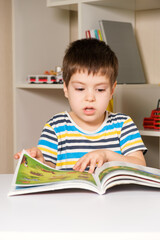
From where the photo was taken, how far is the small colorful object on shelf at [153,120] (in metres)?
1.68

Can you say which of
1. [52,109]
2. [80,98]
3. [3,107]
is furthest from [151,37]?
[80,98]

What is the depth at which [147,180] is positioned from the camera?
0.72 meters

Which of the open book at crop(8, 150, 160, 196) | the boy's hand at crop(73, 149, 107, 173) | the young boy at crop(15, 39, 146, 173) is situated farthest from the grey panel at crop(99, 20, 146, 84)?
the open book at crop(8, 150, 160, 196)

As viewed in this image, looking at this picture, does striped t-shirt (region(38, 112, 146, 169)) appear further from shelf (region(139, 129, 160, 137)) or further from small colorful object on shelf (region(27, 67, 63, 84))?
small colorful object on shelf (region(27, 67, 63, 84))

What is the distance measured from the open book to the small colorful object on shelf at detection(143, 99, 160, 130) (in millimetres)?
898

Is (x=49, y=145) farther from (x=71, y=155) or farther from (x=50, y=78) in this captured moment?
(x=50, y=78)

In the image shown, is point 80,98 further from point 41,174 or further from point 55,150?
point 41,174

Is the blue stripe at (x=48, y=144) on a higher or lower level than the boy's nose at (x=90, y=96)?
lower

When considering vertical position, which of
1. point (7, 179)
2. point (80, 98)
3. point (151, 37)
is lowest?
point (7, 179)

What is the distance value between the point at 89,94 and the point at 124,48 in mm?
946

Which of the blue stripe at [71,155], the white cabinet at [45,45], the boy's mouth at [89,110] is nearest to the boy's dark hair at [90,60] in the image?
the boy's mouth at [89,110]

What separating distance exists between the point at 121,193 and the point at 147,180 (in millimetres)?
54

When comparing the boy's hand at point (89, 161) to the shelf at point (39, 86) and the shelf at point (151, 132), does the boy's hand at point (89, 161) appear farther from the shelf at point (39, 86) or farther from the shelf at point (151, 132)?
the shelf at point (39, 86)

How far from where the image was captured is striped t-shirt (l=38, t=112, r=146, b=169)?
121 centimetres
